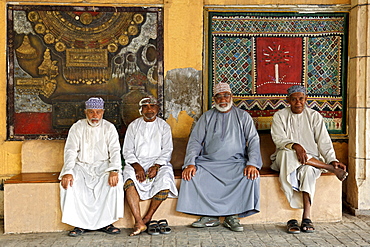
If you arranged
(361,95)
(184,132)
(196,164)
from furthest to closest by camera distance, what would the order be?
(184,132) → (361,95) → (196,164)

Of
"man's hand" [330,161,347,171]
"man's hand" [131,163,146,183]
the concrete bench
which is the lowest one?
the concrete bench

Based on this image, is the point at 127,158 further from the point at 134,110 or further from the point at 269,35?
the point at 269,35

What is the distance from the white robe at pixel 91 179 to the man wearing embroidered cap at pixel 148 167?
19 cm

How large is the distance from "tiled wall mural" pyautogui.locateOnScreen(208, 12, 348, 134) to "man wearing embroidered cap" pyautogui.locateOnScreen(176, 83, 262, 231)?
0.74 m

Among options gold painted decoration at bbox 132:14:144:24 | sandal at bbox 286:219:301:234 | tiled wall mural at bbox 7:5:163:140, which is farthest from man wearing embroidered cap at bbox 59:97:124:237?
sandal at bbox 286:219:301:234

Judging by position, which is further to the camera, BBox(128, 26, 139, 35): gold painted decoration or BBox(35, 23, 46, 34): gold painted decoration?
BBox(128, 26, 139, 35): gold painted decoration

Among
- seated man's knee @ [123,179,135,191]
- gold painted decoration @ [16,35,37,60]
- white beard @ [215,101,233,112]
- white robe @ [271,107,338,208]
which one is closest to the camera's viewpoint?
seated man's knee @ [123,179,135,191]

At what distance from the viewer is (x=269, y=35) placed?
6.32m

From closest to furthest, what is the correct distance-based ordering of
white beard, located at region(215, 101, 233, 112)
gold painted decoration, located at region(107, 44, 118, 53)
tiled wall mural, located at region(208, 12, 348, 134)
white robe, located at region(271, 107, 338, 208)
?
white robe, located at region(271, 107, 338, 208) → white beard, located at region(215, 101, 233, 112) → gold painted decoration, located at region(107, 44, 118, 53) → tiled wall mural, located at region(208, 12, 348, 134)

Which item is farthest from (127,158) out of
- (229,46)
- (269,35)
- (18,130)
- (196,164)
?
(269,35)

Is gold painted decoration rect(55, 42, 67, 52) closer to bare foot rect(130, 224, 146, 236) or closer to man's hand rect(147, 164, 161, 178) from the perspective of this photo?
man's hand rect(147, 164, 161, 178)

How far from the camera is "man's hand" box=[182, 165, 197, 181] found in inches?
209

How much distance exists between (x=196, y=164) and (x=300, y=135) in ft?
4.77

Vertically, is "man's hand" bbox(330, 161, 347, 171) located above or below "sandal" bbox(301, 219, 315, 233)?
above
